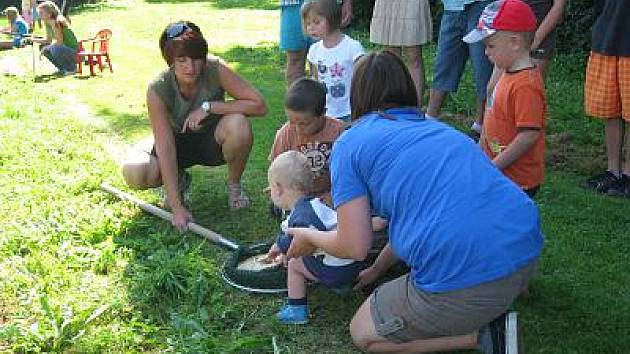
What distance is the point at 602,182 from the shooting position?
14.0 ft

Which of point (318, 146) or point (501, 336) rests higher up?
point (318, 146)

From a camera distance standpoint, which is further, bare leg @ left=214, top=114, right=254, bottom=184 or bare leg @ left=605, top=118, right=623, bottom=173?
bare leg @ left=605, top=118, right=623, bottom=173

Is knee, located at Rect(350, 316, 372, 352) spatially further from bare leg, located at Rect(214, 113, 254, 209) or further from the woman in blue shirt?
bare leg, located at Rect(214, 113, 254, 209)

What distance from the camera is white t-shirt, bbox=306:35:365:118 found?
13.5ft

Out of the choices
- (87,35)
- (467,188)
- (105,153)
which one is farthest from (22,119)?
(87,35)

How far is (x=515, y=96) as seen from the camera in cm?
291

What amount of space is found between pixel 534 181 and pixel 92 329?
5.96 feet

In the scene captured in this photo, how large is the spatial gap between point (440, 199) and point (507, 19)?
1.01m

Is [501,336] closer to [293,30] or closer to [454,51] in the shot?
[454,51]

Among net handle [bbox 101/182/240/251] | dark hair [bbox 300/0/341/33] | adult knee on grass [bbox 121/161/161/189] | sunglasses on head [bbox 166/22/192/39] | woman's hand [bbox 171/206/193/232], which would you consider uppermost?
dark hair [bbox 300/0/341/33]

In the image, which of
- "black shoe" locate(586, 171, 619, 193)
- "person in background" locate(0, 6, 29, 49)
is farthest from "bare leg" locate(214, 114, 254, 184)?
"person in background" locate(0, 6, 29, 49)

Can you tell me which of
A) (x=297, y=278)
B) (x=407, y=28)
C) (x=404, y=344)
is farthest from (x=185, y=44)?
(x=407, y=28)

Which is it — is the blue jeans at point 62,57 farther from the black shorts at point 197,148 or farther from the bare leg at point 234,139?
the bare leg at point 234,139

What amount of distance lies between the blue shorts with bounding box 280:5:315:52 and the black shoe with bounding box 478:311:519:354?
316 cm
